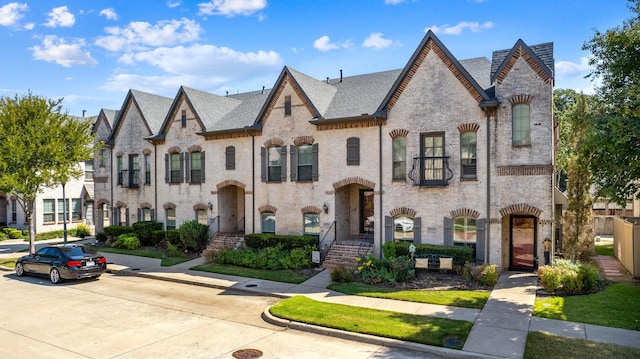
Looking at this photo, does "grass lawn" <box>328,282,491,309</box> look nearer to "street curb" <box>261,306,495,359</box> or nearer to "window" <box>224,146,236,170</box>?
"street curb" <box>261,306,495,359</box>

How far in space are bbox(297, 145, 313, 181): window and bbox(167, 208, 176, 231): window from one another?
34.3ft

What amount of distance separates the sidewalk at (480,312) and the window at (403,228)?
4100 millimetres

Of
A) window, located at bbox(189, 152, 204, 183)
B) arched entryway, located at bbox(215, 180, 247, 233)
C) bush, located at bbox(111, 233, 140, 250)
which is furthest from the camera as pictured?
window, located at bbox(189, 152, 204, 183)

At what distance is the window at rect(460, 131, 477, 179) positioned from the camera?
64.2ft

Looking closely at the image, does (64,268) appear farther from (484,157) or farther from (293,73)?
(484,157)

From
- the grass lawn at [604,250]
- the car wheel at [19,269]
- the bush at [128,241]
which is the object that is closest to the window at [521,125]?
the grass lawn at [604,250]

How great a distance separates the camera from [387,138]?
70.0ft

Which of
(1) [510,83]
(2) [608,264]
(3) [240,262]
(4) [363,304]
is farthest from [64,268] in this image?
(2) [608,264]

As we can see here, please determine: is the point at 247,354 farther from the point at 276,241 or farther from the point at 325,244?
the point at 276,241

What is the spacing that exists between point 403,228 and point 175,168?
1648 centimetres

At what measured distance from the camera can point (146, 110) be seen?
3150cm

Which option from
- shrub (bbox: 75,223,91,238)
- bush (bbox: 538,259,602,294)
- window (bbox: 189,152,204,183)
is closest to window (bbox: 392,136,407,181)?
bush (bbox: 538,259,602,294)

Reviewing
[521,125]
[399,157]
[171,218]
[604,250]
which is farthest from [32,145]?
[604,250]

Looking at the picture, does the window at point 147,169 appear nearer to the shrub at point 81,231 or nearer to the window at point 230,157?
the window at point 230,157
